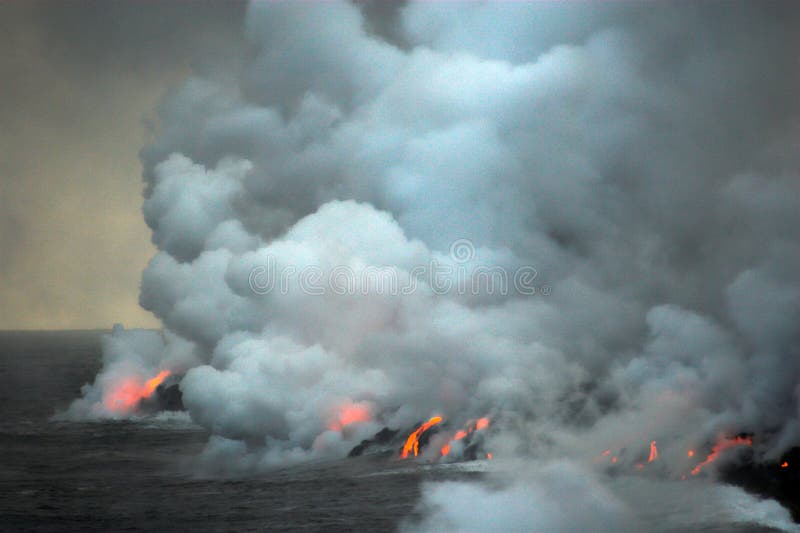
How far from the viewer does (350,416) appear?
387ft

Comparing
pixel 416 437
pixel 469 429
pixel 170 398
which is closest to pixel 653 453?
pixel 469 429

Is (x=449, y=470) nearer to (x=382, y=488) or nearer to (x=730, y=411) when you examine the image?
(x=382, y=488)

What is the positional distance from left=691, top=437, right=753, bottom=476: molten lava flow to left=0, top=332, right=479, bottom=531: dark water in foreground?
22217 mm

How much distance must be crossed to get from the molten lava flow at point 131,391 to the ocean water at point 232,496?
3425 cm

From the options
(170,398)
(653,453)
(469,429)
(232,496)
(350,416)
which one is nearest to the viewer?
(653,453)

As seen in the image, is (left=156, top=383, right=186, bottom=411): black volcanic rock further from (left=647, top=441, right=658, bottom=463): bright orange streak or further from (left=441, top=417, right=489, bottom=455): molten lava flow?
(left=647, top=441, right=658, bottom=463): bright orange streak

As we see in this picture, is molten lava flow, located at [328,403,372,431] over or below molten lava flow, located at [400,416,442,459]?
over

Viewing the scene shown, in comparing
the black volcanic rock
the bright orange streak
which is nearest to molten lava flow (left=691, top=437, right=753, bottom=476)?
the bright orange streak

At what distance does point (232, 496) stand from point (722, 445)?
4695 cm

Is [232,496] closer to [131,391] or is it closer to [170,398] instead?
[170,398]

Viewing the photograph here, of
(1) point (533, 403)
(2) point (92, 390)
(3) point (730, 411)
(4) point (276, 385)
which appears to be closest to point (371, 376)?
(4) point (276, 385)

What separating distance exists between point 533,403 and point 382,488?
22.8 metres

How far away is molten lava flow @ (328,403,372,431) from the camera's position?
117500 millimetres

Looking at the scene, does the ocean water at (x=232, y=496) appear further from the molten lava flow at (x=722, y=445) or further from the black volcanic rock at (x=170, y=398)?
the black volcanic rock at (x=170, y=398)
